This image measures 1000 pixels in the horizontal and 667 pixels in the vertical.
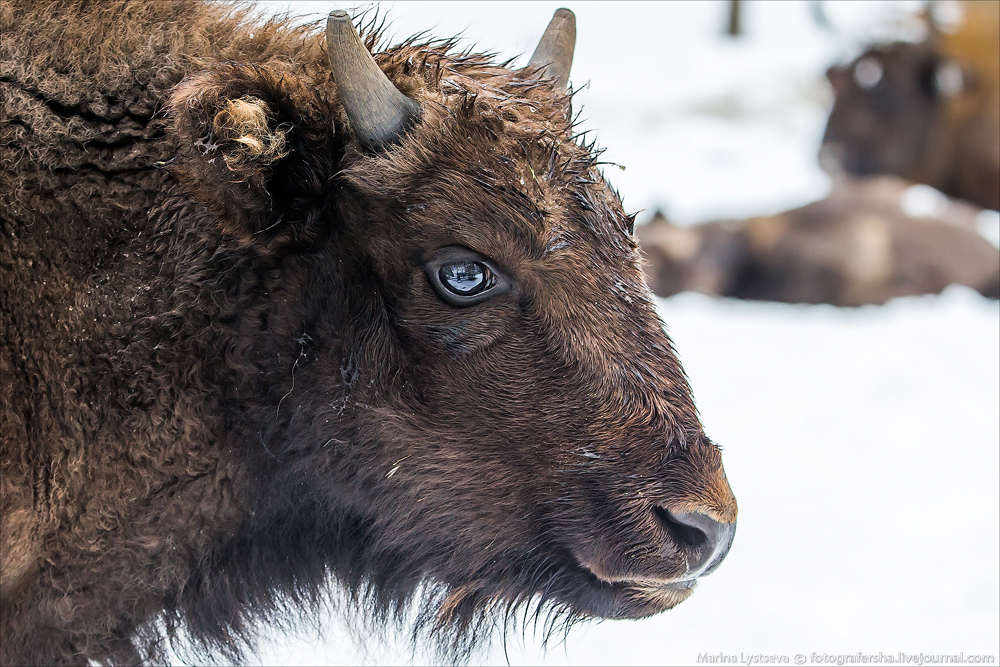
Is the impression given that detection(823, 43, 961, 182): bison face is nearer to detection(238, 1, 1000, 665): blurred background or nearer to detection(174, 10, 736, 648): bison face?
detection(238, 1, 1000, 665): blurred background

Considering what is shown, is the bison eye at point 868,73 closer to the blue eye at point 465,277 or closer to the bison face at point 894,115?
the bison face at point 894,115

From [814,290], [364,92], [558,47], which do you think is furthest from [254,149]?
[814,290]

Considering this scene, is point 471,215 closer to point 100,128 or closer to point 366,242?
point 366,242

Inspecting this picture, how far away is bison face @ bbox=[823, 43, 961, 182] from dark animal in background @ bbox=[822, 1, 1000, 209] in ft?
0.04

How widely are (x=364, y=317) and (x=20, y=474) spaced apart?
3.04 ft

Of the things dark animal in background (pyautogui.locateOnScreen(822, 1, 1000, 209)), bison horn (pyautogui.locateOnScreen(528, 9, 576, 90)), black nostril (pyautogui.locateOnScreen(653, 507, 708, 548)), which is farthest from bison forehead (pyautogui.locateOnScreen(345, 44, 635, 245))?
dark animal in background (pyautogui.locateOnScreen(822, 1, 1000, 209))

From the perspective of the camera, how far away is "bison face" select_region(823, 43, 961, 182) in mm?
12047

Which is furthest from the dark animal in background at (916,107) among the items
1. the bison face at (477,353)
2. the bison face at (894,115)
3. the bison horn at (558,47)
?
the bison face at (477,353)

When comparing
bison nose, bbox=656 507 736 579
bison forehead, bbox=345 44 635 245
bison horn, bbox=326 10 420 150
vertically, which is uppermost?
bison horn, bbox=326 10 420 150

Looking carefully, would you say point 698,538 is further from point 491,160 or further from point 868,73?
point 868,73

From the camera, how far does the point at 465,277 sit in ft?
7.59

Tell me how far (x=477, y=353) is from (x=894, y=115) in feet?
37.2

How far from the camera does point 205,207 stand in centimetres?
236

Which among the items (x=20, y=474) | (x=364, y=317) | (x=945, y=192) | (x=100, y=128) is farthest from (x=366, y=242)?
(x=945, y=192)
